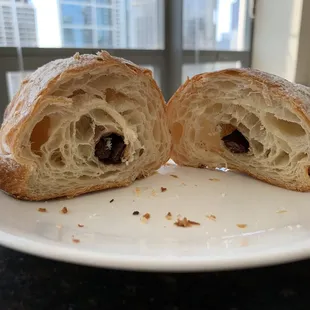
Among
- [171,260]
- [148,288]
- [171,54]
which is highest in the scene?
[171,54]

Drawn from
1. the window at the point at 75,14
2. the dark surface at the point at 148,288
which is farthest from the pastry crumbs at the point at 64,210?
the window at the point at 75,14

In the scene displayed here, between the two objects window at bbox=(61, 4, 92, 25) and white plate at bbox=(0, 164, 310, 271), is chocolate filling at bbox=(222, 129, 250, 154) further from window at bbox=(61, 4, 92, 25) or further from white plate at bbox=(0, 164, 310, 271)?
window at bbox=(61, 4, 92, 25)

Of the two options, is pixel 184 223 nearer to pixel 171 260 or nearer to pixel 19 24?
pixel 171 260


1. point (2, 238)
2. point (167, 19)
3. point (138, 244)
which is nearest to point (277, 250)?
point (138, 244)

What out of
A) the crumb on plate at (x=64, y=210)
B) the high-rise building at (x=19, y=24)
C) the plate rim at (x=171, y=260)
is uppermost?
the high-rise building at (x=19, y=24)

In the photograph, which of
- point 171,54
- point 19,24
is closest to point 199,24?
point 171,54

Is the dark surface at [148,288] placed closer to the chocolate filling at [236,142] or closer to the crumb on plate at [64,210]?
the crumb on plate at [64,210]

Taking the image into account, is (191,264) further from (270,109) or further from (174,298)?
(270,109)
